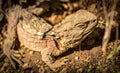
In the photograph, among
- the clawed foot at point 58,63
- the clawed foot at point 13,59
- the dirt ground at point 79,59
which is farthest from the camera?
the clawed foot at point 13,59

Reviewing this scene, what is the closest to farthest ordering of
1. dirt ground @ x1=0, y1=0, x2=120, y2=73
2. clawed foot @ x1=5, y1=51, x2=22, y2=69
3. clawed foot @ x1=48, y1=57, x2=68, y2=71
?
dirt ground @ x1=0, y1=0, x2=120, y2=73
clawed foot @ x1=48, y1=57, x2=68, y2=71
clawed foot @ x1=5, y1=51, x2=22, y2=69

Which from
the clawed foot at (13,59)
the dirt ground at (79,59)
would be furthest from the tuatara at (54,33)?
the clawed foot at (13,59)

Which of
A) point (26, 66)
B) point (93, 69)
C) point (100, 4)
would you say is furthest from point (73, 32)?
point (100, 4)

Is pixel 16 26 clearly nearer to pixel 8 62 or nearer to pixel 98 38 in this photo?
pixel 8 62

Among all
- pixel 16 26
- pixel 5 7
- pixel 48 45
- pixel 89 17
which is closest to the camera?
pixel 89 17

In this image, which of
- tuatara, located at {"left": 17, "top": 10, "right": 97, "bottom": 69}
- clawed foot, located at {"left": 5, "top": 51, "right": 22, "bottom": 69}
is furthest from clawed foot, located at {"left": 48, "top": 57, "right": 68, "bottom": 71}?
clawed foot, located at {"left": 5, "top": 51, "right": 22, "bottom": 69}

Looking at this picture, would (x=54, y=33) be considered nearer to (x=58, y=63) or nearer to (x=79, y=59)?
(x=58, y=63)

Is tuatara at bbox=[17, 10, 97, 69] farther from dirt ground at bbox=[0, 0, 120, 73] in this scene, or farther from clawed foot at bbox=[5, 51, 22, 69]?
clawed foot at bbox=[5, 51, 22, 69]

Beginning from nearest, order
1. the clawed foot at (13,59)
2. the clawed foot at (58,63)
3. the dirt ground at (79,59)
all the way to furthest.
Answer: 1. the dirt ground at (79,59)
2. the clawed foot at (58,63)
3. the clawed foot at (13,59)

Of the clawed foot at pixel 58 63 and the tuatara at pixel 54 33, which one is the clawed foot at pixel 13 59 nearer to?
the tuatara at pixel 54 33
